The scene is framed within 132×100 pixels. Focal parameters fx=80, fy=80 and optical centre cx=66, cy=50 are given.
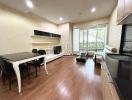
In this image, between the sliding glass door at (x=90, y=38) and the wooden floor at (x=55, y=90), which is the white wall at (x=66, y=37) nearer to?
the sliding glass door at (x=90, y=38)

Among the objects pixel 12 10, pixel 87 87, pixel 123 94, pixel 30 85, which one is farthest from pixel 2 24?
pixel 123 94

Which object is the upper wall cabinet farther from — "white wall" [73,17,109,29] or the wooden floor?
"white wall" [73,17,109,29]

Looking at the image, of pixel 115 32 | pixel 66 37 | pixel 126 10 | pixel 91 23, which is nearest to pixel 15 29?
pixel 66 37

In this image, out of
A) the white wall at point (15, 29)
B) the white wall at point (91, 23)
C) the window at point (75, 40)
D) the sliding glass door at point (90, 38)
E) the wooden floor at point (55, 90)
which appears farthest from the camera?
the window at point (75, 40)

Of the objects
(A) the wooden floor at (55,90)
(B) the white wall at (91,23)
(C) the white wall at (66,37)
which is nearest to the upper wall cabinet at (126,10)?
(A) the wooden floor at (55,90)

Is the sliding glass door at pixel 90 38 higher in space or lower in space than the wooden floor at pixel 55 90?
higher

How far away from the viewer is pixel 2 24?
10.7 ft

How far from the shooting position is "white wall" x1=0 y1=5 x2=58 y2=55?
3293 mm

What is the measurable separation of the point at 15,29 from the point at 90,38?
212 inches

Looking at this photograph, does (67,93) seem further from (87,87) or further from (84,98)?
(87,87)

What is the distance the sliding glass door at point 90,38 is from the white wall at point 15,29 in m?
3.68

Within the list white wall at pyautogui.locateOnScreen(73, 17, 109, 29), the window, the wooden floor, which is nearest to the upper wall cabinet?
the wooden floor

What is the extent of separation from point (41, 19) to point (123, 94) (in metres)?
5.70

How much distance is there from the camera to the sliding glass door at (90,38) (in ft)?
20.6
